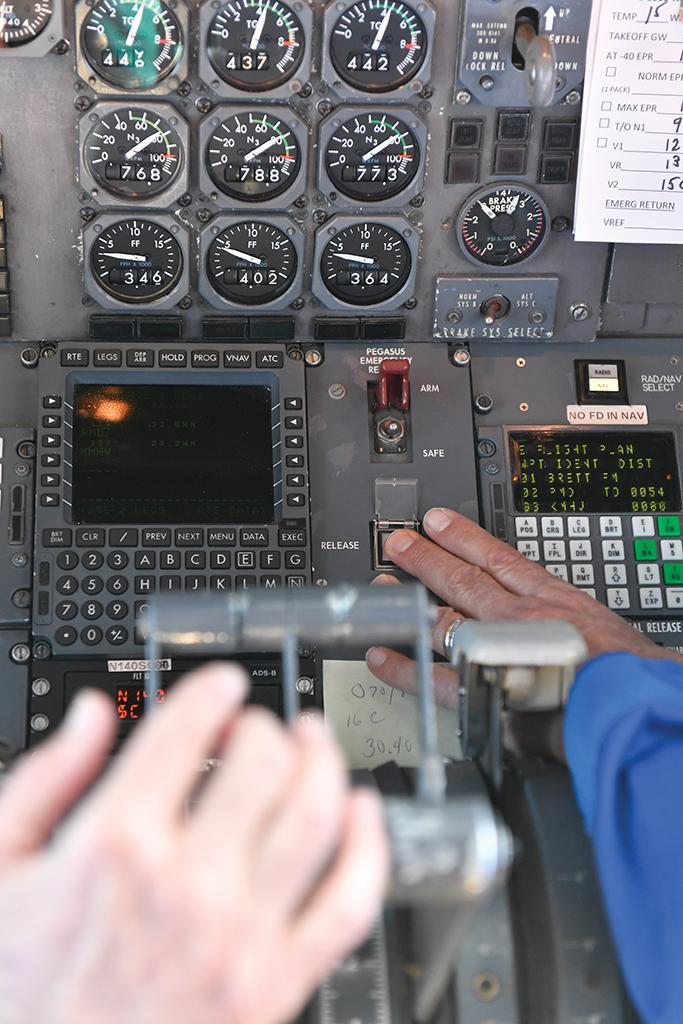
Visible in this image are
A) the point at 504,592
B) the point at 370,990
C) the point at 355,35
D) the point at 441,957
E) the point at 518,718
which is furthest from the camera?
the point at 355,35

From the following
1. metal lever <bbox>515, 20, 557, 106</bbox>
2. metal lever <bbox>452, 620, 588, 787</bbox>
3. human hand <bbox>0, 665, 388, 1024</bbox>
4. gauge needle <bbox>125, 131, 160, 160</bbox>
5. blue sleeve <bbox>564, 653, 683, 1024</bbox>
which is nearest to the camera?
human hand <bbox>0, 665, 388, 1024</bbox>

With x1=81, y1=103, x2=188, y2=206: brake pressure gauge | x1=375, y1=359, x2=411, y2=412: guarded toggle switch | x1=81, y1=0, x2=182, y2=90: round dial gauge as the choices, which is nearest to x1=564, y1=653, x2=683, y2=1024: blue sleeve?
x1=375, y1=359, x2=411, y2=412: guarded toggle switch

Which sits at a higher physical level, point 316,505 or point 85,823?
point 316,505

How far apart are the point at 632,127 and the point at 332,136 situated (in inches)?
30.3

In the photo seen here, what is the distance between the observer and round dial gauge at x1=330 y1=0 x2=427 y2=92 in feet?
10.3

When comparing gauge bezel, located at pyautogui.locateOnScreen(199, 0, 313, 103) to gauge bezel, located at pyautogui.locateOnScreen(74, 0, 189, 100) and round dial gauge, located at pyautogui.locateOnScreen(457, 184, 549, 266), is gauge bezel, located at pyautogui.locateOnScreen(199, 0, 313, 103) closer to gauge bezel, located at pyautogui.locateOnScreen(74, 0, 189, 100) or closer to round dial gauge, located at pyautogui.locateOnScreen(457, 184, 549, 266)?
gauge bezel, located at pyautogui.locateOnScreen(74, 0, 189, 100)

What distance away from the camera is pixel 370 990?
1839 mm

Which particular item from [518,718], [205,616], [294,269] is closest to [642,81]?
[294,269]

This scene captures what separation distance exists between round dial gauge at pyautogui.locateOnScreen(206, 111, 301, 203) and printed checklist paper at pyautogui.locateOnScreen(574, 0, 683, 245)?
77 centimetres

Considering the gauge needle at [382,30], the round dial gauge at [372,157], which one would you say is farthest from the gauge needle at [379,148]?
the gauge needle at [382,30]

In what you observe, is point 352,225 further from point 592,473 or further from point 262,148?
point 592,473

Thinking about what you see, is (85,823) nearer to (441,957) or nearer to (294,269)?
(441,957)

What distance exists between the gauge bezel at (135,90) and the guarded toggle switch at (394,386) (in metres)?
0.88

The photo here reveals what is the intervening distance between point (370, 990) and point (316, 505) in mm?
1606
